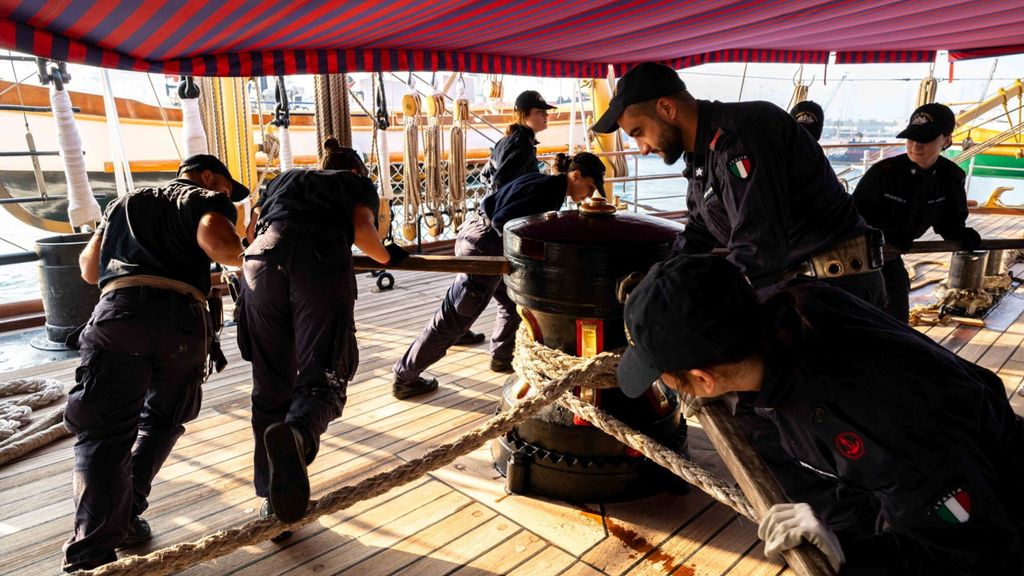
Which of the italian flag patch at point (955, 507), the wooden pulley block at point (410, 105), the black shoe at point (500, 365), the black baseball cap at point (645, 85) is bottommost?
the black shoe at point (500, 365)

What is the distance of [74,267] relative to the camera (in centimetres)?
418

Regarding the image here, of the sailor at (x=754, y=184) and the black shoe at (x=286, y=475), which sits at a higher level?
the sailor at (x=754, y=184)

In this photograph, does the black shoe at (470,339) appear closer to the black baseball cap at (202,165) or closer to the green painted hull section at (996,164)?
the black baseball cap at (202,165)

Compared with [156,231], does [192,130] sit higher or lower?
higher

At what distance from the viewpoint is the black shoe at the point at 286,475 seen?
1.58 m

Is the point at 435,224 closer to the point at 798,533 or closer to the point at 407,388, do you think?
the point at 407,388

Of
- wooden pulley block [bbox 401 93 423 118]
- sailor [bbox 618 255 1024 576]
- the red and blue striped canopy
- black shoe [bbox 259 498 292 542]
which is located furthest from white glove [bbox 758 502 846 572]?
wooden pulley block [bbox 401 93 423 118]

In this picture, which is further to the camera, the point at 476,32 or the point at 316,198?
the point at 476,32

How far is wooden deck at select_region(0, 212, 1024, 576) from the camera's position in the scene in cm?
206

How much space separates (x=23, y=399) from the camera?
127 inches

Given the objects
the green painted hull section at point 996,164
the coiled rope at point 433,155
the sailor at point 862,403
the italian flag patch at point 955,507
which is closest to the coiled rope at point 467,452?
the sailor at point 862,403

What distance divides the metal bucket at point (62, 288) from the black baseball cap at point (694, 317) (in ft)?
13.8

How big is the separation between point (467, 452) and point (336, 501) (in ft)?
1.14

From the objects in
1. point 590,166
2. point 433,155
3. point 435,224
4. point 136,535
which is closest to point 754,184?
point 590,166
